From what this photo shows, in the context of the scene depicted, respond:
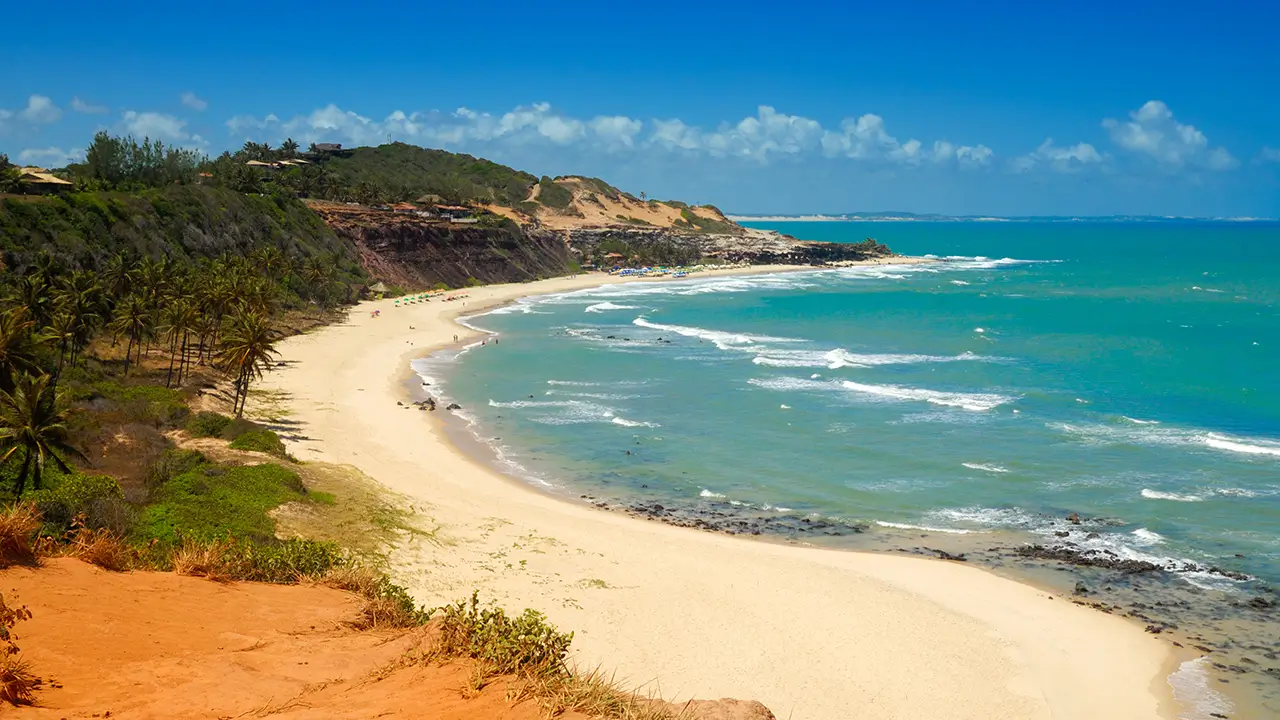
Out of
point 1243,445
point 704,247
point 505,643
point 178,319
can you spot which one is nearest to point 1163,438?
point 1243,445

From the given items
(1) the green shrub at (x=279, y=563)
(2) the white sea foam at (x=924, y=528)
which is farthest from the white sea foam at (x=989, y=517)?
(1) the green shrub at (x=279, y=563)

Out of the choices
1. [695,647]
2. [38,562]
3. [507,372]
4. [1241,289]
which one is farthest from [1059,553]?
[1241,289]

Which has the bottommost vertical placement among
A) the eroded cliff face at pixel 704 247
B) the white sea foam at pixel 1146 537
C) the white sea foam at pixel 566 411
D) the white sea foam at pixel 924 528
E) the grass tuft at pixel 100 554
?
the white sea foam at pixel 924 528

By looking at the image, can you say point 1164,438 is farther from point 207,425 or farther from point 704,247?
point 704,247

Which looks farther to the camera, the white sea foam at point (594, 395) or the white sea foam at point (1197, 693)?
the white sea foam at point (594, 395)

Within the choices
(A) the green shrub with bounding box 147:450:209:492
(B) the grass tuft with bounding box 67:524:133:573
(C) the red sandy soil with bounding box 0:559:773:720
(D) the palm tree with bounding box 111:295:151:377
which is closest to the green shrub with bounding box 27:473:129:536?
(A) the green shrub with bounding box 147:450:209:492

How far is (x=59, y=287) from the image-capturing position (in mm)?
48031

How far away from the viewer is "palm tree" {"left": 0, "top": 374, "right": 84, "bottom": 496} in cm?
2428

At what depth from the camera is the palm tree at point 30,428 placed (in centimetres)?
2428

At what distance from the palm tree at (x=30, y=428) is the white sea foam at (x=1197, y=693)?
28768 mm

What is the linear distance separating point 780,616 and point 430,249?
97.8 meters

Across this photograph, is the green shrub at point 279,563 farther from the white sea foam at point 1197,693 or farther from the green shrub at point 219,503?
the white sea foam at point 1197,693

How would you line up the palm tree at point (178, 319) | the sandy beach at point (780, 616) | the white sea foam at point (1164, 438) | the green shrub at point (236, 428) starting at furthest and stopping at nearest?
the palm tree at point (178, 319) → the white sea foam at point (1164, 438) → the green shrub at point (236, 428) → the sandy beach at point (780, 616)

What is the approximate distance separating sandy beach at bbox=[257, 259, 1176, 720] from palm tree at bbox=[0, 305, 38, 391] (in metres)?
11.9
